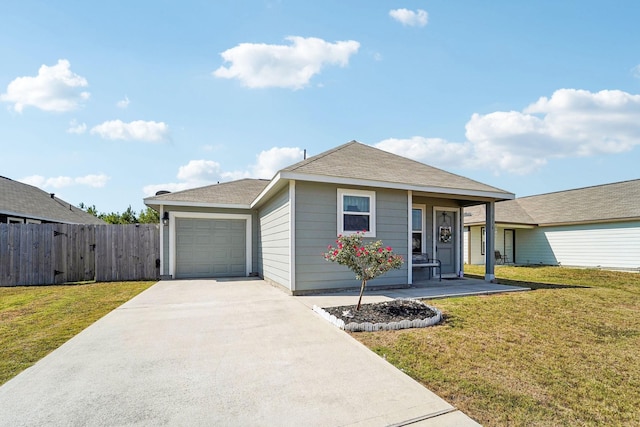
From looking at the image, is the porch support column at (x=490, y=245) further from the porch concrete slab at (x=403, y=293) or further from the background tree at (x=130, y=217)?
the background tree at (x=130, y=217)

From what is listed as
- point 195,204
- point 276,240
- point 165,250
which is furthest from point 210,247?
point 276,240

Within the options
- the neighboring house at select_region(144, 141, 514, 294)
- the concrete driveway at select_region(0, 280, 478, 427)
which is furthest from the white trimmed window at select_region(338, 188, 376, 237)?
the concrete driveway at select_region(0, 280, 478, 427)

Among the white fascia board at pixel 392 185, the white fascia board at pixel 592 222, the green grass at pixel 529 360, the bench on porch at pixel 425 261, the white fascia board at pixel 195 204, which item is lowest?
the green grass at pixel 529 360

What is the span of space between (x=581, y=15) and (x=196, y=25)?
9636mm

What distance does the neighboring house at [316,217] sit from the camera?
24.0 ft

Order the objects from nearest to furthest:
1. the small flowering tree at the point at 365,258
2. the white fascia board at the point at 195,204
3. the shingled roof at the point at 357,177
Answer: the small flowering tree at the point at 365,258
the shingled roof at the point at 357,177
the white fascia board at the point at 195,204

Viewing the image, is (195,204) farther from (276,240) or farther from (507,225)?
(507,225)

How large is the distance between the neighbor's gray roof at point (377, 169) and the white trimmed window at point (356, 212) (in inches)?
A: 18.2

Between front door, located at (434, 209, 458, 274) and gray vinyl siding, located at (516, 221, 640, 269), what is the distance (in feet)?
30.4

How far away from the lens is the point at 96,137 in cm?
1205

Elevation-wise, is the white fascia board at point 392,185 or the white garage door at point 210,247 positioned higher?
the white fascia board at point 392,185

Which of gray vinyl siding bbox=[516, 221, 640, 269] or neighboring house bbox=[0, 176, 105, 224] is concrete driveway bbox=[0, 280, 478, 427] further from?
gray vinyl siding bbox=[516, 221, 640, 269]

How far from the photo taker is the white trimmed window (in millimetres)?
7632

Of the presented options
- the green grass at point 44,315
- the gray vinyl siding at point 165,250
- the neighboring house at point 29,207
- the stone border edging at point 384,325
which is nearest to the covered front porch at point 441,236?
the stone border edging at point 384,325
